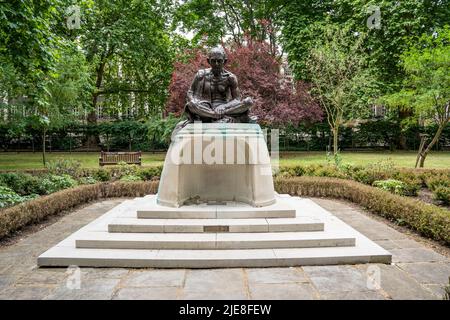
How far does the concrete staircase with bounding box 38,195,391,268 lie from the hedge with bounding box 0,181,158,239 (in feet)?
5.54

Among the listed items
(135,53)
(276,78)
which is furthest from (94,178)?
(135,53)

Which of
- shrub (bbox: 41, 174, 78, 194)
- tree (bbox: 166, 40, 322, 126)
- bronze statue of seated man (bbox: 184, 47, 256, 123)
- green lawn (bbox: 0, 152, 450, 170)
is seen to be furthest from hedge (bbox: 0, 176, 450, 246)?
tree (bbox: 166, 40, 322, 126)

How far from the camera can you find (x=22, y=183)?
33.3 ft

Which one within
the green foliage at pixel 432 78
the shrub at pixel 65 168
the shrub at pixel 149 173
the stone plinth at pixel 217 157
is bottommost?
the shrub at pixel 149 173

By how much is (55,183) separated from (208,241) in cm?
727

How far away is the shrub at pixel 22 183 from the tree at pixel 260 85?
11895 millimetres

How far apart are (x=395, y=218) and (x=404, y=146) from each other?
23.2 metres

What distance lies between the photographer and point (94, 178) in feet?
40.8

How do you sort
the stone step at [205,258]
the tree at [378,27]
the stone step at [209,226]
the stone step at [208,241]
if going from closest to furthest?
the stone step at [205,258], the stone step at [208,241], the stone step at [209,226], the tree at [378,27]

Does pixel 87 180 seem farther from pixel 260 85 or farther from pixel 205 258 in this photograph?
pixel 260 85

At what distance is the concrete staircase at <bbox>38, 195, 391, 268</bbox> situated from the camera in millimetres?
4734

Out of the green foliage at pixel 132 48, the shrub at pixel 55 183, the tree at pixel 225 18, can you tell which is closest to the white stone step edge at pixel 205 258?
the shrub at pixel 55 183

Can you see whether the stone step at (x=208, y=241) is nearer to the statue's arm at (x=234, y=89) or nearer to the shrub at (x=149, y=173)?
the statue's arm at (x=234, y=89)

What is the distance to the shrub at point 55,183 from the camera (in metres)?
10.2
